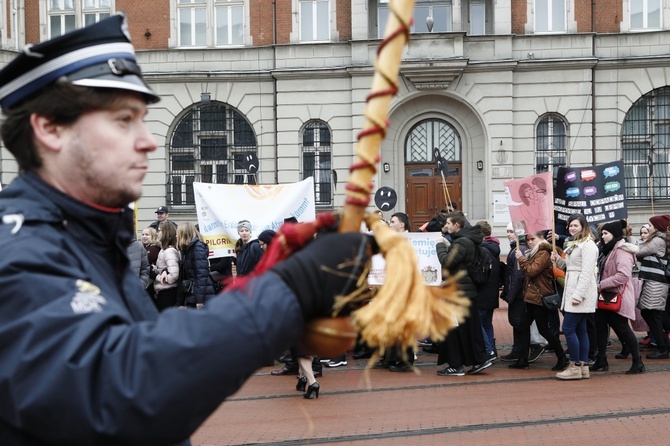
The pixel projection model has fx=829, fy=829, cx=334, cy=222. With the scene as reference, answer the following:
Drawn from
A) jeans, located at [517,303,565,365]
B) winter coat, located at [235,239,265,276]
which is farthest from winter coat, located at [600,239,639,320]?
winter coat, located at [235,239,265,276]

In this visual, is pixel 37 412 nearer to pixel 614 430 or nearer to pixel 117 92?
pixel 117 92

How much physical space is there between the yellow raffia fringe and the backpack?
366 inches

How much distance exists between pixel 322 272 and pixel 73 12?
27.3 metres

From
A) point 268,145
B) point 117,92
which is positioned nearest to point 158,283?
point 117,92

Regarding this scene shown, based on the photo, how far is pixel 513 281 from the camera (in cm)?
1144

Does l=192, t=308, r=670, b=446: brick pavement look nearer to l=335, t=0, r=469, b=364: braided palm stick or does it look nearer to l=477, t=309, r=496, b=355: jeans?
l=477, t=309, r=496, b=355: jeans

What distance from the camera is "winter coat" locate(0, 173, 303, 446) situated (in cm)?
130

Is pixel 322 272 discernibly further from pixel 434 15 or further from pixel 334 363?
pixel 434 15

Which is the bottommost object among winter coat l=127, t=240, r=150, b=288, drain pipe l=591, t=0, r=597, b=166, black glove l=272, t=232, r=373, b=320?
winter coat l=127, t=240, r=150, b=288

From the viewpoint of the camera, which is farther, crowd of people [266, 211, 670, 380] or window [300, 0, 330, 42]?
window [300, 0, 330, 42]

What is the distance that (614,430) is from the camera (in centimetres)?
747

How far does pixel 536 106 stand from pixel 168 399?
2440 cm

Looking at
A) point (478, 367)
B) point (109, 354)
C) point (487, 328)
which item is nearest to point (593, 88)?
point (487, 328)

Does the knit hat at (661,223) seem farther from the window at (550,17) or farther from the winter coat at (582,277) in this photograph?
the window at (550,17)
